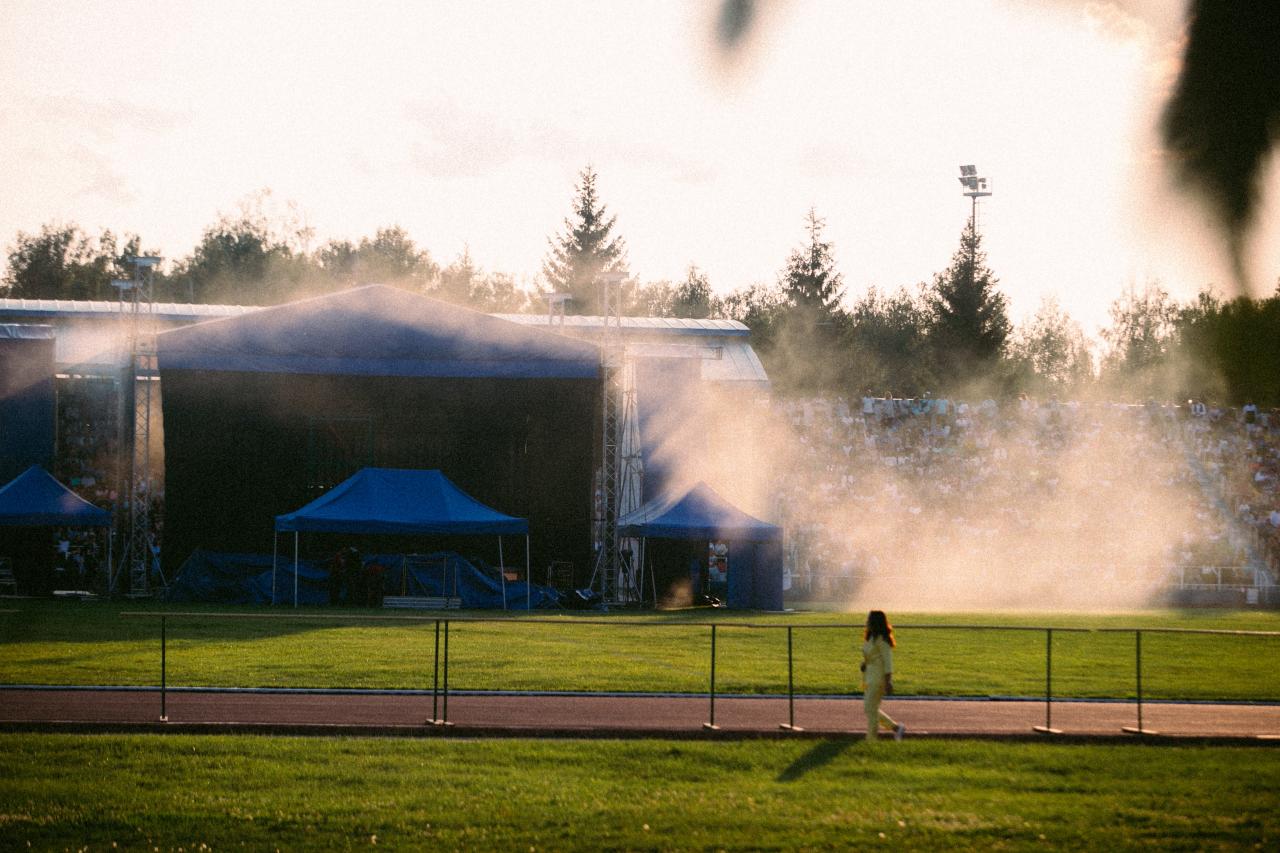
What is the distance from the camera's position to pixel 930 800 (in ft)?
36.0

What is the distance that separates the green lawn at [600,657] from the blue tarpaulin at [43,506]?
4.79m

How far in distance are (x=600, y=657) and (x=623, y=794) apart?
1070cm

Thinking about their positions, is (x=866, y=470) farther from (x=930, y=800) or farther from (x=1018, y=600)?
(x=930, y=800)

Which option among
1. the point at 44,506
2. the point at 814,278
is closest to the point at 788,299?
the point at 814,278

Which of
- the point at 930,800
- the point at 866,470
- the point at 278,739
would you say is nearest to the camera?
the point at 930,800

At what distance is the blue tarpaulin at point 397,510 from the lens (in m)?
33.2

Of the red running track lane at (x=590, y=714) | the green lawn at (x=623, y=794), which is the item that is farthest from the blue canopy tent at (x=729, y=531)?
the green lawn at (x=623, y=794)

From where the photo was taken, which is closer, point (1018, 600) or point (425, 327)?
point (425, 327)

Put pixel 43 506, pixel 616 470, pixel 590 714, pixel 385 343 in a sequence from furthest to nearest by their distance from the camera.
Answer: pixel 385 343 → pixel 616 470 → pixel 43 506 → pixel 590 714

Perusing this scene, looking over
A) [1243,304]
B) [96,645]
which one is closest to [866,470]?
[96,645]

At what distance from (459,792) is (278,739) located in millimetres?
2900

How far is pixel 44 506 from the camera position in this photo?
34.7 meters

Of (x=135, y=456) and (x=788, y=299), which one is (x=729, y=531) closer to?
(x=135, y=456)

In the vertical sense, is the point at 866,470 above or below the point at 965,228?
below
